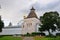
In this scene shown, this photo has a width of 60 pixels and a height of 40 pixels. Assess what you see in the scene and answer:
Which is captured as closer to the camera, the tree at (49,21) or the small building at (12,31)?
the tree at (49,21)

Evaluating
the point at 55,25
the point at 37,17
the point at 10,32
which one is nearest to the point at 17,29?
the point at 10,32

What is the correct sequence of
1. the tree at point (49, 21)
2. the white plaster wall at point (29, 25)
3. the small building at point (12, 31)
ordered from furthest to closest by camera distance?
the small building at point (12, 31), the white plaster wall at point (29, 25), the tree at point (49, 21)

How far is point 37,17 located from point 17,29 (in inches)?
286

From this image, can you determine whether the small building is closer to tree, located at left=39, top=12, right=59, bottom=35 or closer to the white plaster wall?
the white plaster wall

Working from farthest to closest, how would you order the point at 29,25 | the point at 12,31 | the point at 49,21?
→ the point at 12,31 → the point at 29,25 → the point at 49,21

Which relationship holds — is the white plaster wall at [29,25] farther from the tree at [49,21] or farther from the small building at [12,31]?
the tree at [49,21]

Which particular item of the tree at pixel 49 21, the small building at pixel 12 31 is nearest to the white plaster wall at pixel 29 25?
the small building at pixel 12 31

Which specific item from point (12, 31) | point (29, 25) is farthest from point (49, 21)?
point (12, 31)

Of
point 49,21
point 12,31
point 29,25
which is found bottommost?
point 12,31

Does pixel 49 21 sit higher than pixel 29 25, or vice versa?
pixel 49 21

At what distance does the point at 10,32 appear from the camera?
7038 cm

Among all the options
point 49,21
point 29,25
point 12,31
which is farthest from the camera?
point 12,31

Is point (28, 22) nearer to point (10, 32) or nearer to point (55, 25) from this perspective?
point (10, 32)

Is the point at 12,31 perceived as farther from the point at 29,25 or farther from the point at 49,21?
the point at 49,21
